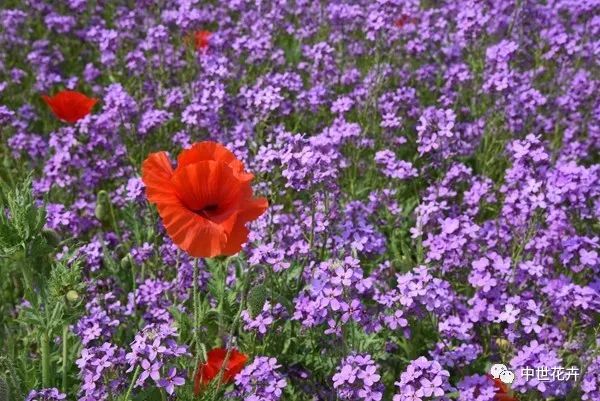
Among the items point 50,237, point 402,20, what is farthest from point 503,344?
point 402,20

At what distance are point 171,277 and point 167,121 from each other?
1384mm

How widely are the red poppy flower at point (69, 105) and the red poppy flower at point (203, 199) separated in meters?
2.12

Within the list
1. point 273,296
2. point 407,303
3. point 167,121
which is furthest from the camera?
point 167,121

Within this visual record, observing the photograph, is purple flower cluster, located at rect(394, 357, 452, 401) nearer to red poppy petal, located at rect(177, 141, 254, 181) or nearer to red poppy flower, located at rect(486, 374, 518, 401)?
red poppy flower, located at rect(486, 374, 518, 401)

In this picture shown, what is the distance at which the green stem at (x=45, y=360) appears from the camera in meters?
3.12

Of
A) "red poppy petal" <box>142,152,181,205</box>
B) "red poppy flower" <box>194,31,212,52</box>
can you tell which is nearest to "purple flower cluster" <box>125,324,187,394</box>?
"red poppy petal" <box>142,152,181,205</box>

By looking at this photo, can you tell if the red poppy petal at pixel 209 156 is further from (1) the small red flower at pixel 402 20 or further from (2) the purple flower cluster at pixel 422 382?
(1) the small red flower at pixel 402 20

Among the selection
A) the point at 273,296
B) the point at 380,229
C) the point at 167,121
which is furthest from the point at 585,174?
the point at 167,121

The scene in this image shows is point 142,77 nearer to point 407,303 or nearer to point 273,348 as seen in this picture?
point 273,348

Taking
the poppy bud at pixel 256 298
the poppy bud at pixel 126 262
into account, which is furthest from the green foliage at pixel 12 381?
the poppy bud at pixel 256 298

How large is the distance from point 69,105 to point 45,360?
185 cm

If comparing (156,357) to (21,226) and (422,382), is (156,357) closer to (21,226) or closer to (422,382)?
(21,226)

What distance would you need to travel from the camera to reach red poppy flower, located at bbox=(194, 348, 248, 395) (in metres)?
3.07

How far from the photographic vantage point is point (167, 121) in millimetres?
5219
